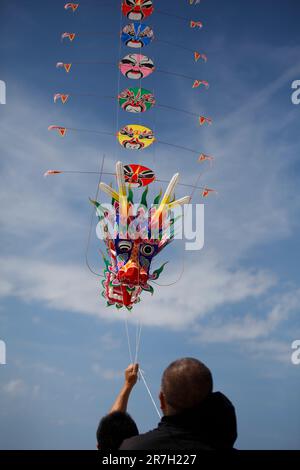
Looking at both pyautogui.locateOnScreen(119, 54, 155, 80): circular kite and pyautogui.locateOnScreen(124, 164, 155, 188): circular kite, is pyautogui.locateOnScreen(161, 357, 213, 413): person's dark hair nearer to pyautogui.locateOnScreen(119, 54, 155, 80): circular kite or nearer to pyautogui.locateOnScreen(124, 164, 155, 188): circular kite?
pyautogui.locateOnScreen(124, 164, 155, 188): circular kite

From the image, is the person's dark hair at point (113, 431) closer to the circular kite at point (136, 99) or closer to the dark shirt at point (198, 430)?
the dark shirt at point (198, 430)

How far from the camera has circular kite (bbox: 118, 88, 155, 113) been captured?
18359 mm

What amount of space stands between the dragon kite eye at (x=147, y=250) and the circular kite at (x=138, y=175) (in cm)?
237

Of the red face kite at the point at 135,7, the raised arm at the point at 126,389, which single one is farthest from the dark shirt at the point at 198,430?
the red face kite at the point at 135,7

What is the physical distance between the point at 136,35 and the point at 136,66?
1.13 meters

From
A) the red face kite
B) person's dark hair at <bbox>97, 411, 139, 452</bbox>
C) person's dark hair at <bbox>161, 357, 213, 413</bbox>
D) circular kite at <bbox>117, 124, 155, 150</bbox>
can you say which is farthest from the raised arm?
the red face kite

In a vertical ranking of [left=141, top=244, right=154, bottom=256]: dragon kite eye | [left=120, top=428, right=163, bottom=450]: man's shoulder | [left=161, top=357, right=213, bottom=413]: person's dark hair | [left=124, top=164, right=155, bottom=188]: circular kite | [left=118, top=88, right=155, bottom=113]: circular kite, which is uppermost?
[left=118, top=88, right=155, bottom=113]: circular kite

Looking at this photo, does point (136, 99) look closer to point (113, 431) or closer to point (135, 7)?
point (135, 7)

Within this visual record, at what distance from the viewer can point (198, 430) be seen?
3549mm

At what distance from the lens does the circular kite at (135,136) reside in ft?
59.0

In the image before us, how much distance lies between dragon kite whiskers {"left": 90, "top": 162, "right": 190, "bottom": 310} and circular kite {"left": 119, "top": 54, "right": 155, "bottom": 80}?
419 centimetres
